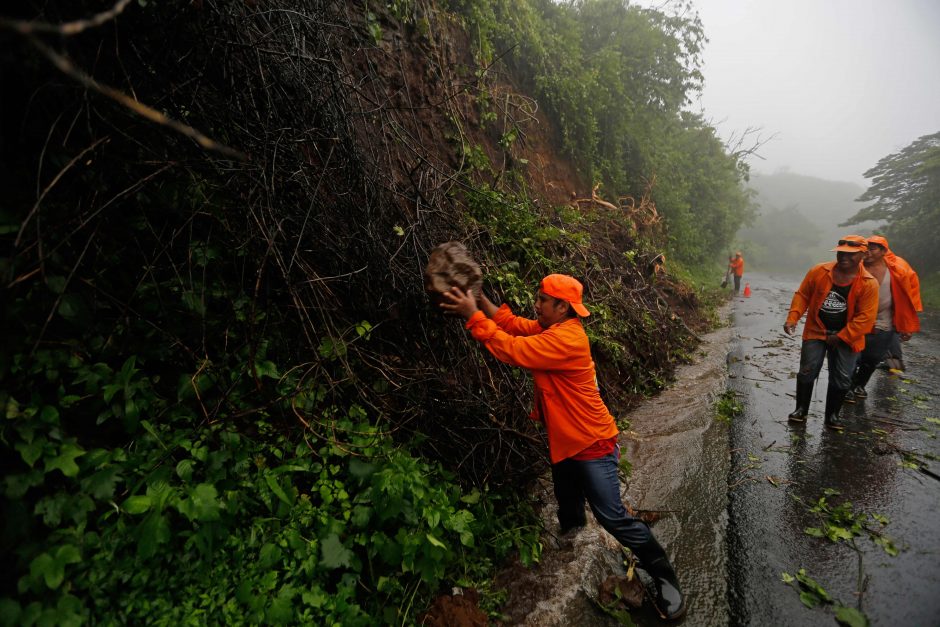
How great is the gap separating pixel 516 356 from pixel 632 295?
4824mm

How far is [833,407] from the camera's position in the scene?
4.27 metres

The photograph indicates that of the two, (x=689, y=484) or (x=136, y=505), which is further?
(x=689, y=484)

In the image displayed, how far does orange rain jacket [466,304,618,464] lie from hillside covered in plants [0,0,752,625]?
0.64 meters

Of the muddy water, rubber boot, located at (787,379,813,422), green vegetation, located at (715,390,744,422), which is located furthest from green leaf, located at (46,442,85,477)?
rubber boot, located at (787,379,813,422)

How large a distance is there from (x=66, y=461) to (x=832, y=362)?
607 centimetres

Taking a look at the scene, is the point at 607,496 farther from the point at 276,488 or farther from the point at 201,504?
the point at 201,504

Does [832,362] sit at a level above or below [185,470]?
below

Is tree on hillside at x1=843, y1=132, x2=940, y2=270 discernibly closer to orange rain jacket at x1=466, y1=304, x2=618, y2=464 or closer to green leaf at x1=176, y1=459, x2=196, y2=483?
orange rain jacket at x1=466, y1=304, x2=618, y2=464

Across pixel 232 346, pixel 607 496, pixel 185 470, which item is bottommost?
pixel 607 496

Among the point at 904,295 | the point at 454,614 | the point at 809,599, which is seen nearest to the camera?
the point at 454,614

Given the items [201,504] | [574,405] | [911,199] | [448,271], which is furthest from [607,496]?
[911,199]

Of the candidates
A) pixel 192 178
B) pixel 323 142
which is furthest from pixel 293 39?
pixel 192 178

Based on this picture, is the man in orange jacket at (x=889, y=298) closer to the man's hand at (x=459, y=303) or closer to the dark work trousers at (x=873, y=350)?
the dark work trousers at (x=873, y=350)

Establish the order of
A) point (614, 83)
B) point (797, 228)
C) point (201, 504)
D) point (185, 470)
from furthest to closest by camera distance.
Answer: point (797, 228), point (614, 83), point (185, 470), point (201, 504)
